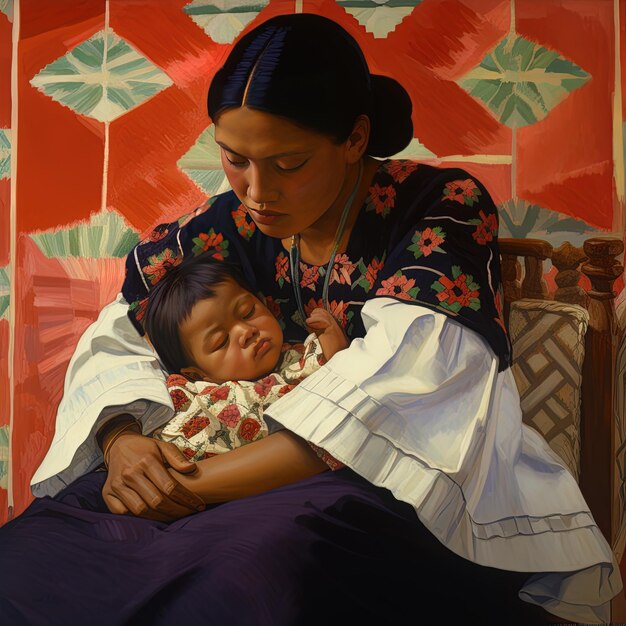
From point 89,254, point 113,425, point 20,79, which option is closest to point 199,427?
point 113,425

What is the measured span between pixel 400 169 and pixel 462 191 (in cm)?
15

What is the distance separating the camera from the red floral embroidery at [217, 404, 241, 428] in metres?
1.49

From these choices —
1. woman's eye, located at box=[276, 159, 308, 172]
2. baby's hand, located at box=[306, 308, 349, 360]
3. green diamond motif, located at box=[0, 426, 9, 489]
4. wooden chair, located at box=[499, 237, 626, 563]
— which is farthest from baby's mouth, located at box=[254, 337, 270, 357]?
green diamond motif, located at box=[0, 426, 9, 489]

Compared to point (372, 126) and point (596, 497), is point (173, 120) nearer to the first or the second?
point (372, 126)

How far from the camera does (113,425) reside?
1.56m

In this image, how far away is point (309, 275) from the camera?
1664 millimetres

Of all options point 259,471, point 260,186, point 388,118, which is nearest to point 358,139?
point 388,118

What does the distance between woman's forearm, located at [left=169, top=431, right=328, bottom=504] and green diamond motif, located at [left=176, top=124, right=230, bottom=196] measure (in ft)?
2.02

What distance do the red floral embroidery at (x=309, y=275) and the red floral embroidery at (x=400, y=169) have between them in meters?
0.25

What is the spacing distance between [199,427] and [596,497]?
81 cm

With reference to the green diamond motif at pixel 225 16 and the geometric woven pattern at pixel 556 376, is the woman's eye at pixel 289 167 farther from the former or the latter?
the geometric woven pattern at pixel 556 376

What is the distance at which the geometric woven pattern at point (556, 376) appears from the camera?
163cm

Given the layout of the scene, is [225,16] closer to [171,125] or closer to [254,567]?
[171,125]

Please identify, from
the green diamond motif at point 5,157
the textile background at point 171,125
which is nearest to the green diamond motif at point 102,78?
the textile background at point 171,125
